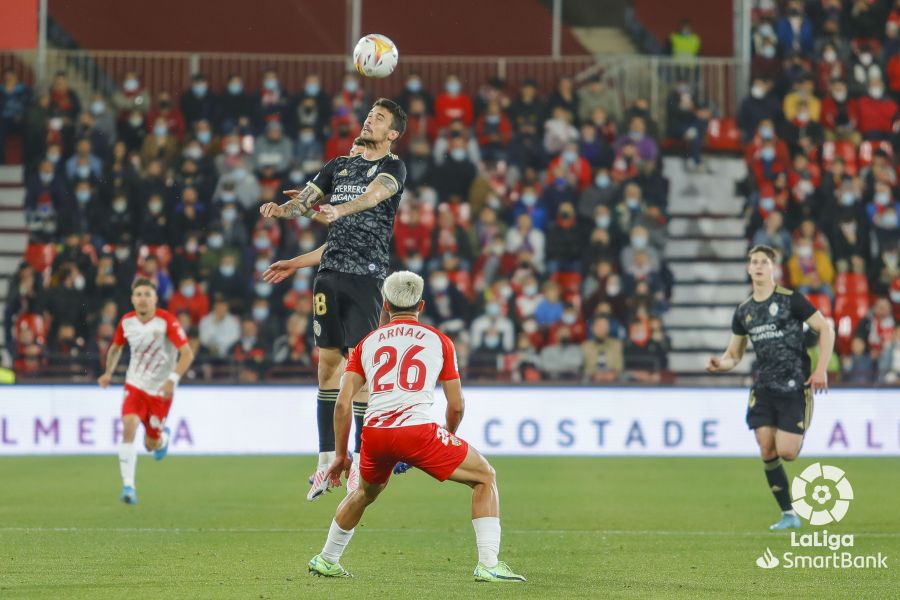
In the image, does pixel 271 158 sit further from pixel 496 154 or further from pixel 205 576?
pixel 205 576

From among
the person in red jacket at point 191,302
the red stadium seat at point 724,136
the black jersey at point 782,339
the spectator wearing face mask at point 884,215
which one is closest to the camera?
the black jersey at point 782,339

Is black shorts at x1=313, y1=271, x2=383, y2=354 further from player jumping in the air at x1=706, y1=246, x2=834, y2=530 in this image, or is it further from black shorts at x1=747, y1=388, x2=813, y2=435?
black shorts at x1=747, y1=388, x2=813, y2=435

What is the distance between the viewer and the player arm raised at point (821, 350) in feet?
40.0

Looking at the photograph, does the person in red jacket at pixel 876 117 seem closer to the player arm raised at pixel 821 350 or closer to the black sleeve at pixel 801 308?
the black sleeve at pixel 801 308

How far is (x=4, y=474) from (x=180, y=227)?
6.85m

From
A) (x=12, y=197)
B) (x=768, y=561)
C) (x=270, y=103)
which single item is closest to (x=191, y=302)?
(x=270, y=103)

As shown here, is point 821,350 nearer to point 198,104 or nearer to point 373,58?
point 373,58

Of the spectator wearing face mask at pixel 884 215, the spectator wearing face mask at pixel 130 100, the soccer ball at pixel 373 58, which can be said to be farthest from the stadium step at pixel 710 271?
the soccer ball at pixel 373 58

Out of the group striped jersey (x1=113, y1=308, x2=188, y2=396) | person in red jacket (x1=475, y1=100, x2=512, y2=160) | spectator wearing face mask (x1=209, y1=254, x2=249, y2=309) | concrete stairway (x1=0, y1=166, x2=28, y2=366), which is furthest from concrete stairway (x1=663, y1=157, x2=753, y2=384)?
concrete stairway (x1=0, y1=166, x2=28, y2=366)

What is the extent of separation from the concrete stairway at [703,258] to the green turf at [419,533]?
17.1ft

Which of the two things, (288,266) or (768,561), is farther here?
(768,561)

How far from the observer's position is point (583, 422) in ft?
67.4

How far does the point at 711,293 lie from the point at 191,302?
8.56m

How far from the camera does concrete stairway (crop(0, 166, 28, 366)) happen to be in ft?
80.3
